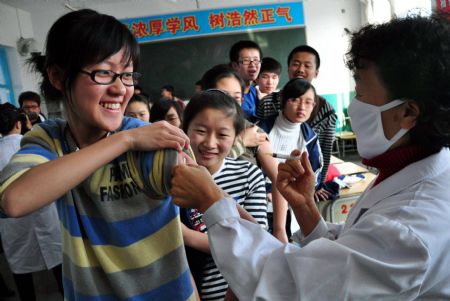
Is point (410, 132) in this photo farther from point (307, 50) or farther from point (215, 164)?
point (307, 50)

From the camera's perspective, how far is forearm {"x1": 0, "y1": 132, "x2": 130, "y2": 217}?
0.65 metres

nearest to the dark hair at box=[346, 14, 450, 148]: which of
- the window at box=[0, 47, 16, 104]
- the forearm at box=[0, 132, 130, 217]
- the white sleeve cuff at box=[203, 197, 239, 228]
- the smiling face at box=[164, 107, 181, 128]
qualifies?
the white sleeve cuff at box=[203, 197, 239, 228]

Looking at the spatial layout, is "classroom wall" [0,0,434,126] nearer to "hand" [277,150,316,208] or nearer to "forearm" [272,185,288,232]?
"forearm" [272,185,288,232]

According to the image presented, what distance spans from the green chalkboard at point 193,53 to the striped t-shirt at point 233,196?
5.99 metres

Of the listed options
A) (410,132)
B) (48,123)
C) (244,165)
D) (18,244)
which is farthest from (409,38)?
(18,244)

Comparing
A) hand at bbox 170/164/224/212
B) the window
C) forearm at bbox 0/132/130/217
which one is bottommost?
hand at bbox 170/164/224/212

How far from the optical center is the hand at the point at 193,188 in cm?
74

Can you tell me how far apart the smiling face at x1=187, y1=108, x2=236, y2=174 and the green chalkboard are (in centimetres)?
594

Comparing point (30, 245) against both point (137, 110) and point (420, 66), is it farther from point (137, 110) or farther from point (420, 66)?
point (420, 66)

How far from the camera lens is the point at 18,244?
8.30ft

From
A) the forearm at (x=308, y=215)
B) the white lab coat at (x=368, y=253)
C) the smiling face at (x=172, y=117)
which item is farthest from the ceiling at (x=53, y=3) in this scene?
the white lab coat at (x=368, y=253)

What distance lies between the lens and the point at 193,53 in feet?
23.1

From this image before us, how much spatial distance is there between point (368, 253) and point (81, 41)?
81 centimetres

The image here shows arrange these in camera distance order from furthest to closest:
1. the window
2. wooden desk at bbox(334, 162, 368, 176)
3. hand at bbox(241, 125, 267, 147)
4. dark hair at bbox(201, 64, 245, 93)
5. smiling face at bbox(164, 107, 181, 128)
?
1. the window
2. wooden desk at bbox(334, 162, 368, 176)
3. smiling face at bbox(164, 107, 181, 128)
4. dark hair at bbox(201, 64, 245, 93)
5. hand at bbox(241, 125, 267, 147)
